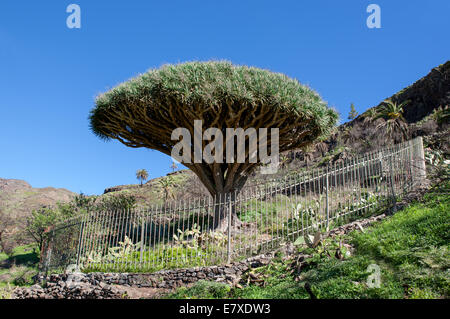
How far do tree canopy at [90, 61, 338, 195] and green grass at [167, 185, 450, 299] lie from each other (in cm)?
587

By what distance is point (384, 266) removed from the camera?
20.9 feet

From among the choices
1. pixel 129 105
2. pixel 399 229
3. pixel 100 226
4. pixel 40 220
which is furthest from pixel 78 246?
pixel 40 220

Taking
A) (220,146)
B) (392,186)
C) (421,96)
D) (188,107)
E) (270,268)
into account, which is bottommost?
(270,268)

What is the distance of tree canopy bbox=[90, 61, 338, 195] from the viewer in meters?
12.6

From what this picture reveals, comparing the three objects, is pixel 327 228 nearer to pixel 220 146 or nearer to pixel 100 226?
pixel 220 146

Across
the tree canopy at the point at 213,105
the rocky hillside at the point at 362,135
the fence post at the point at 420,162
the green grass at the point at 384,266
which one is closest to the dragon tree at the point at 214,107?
the tree canopy at the point at 213,105

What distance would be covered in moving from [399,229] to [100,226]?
850 centimetres

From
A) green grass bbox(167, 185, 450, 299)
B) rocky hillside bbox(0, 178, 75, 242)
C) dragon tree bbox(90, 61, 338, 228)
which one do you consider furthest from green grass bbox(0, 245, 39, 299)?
rocky hillside bbox(0, 178, 75, 242)

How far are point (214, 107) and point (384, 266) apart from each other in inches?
320

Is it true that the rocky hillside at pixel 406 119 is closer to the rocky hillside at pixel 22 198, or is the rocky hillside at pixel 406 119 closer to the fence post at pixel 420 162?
the fence post at pixel 420 162

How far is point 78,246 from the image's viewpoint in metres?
11.6

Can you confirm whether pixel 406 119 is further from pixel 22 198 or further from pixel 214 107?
pixel 22 198

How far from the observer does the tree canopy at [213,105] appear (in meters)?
12.6

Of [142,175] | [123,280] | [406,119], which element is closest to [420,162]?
[123,280]
